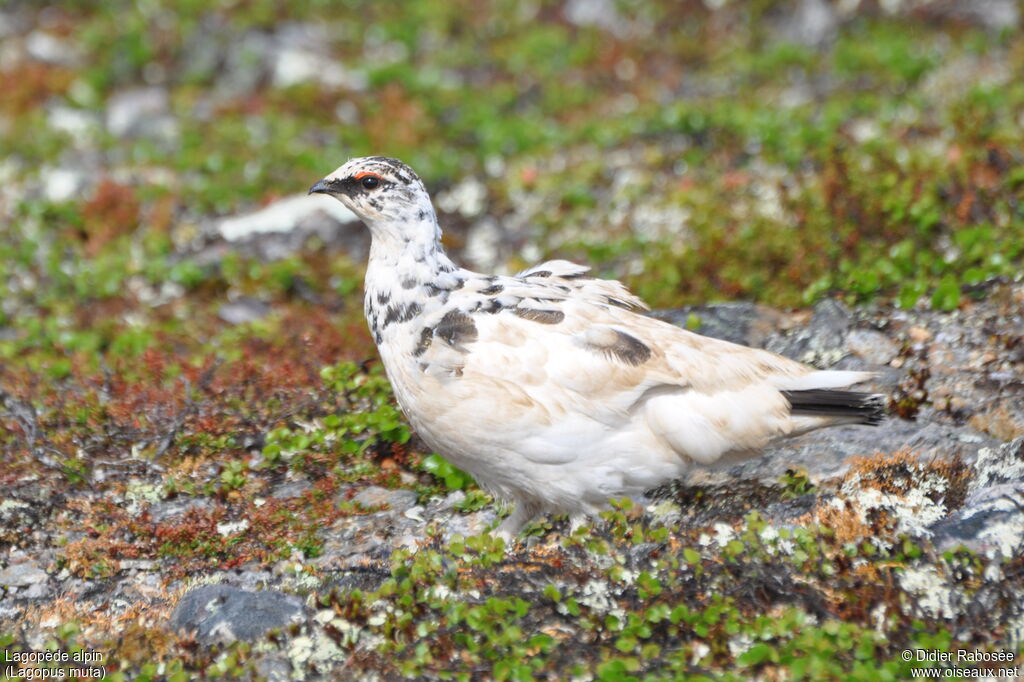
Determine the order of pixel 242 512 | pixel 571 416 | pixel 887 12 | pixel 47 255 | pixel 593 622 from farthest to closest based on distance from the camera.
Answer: pixel 887 12 < pixel 47 255 < pixel 242 512 < pixel 571 416 < pixel 593 622

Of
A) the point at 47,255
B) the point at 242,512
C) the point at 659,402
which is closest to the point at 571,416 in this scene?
the point at 659,402

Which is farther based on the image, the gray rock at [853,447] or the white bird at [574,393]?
the gray rock at [853,447]

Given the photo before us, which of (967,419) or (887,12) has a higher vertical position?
(887,12)

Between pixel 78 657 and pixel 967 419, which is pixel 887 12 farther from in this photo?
pixel 78 657

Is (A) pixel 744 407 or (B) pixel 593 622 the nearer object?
(B) pixel 593 622

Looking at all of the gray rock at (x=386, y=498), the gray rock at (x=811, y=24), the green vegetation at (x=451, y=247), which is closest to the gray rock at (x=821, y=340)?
the green vegetation at (x=451, y=247)

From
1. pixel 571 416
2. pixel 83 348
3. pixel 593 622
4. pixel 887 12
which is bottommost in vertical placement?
pixel 83 348

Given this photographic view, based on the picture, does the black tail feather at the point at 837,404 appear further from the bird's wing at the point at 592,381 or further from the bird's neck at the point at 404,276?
the bird's neck at the point at 404,276
